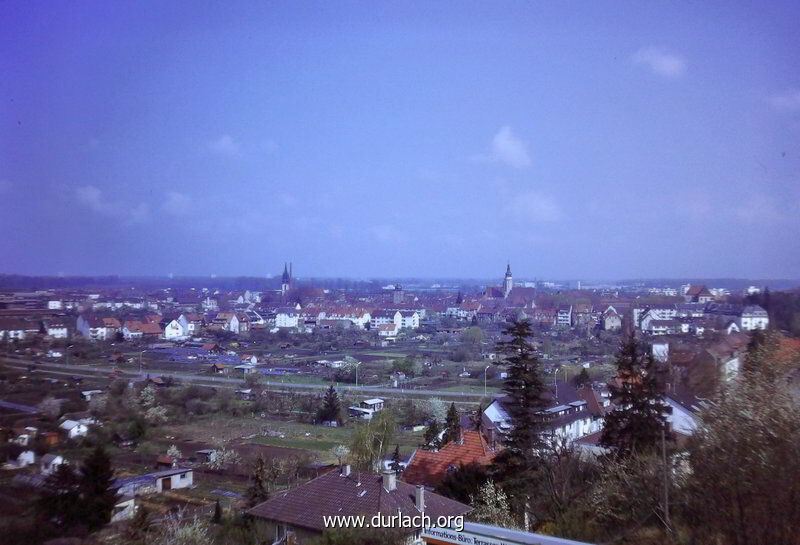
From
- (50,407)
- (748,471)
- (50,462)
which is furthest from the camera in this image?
(50,407)

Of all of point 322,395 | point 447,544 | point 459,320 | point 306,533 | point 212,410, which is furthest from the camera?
point 459,320

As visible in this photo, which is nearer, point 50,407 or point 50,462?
point 50,462

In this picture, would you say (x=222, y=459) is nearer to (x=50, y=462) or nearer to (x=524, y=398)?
(x=50, y=462)

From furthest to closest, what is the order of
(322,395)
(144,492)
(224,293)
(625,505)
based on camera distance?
1. (224,293)
2. (322,395)
3. (144,492)
4. (625,505)

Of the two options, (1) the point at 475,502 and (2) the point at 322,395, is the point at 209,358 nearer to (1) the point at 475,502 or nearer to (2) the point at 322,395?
(2) the point at 322,395

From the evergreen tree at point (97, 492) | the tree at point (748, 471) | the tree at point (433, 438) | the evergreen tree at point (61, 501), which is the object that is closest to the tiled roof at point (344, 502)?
Result: the evergreen tree at point (97, 492)

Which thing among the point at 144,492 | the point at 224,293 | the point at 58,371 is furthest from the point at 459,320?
the point at 144,492

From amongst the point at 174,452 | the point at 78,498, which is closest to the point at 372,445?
the point at 174,452

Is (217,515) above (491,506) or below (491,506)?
below

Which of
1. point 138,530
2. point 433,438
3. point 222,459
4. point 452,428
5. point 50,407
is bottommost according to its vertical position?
point 222,459
